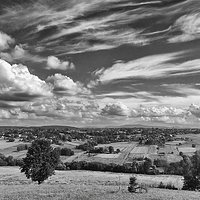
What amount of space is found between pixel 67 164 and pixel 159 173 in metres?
43.5

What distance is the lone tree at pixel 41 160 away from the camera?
87.2 metres

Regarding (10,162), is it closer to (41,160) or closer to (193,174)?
(41,160)

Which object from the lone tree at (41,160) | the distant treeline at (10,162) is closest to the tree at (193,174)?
the lone tree at (41,160)

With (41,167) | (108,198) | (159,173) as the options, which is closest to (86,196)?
(108,198)

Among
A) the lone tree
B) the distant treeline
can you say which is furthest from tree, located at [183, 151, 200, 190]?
the distant treeline

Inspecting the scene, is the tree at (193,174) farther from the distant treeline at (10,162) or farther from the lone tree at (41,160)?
the distant treeline at (10,162)

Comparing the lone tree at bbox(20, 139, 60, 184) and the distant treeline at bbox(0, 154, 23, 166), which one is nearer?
the lone tree at bbox(20, 139, 60, 184)

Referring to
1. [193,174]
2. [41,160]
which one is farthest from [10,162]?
[193,174]

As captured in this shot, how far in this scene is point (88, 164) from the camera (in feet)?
511

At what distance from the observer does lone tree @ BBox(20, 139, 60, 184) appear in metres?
87.2

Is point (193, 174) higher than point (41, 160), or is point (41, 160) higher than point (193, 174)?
point (41, 160)

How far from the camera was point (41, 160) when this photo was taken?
286 ft

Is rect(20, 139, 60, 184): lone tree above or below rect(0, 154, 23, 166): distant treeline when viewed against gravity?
above

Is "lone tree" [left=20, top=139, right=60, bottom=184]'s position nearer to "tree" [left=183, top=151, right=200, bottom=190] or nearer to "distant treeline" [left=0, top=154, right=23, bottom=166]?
"tree" [left=183, top=151, right=200, bottom=190]
